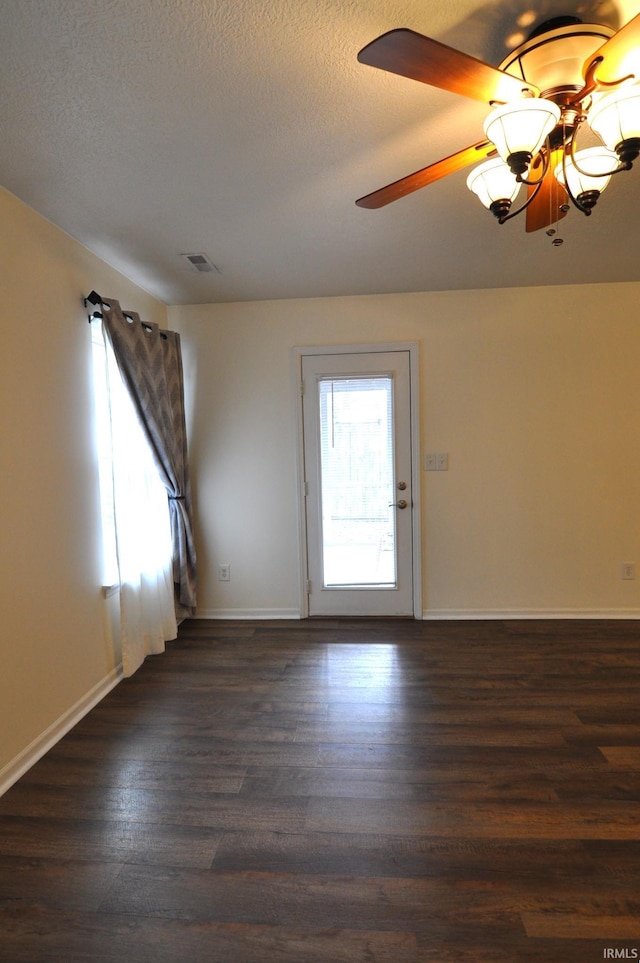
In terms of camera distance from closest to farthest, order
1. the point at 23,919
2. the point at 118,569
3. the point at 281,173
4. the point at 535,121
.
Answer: the point at 535,121 < the point at 23,919 < the point at 281,173 < the point at 118,569

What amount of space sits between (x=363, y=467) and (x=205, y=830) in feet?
8.32

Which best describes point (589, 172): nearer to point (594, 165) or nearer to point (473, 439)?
point (594, 165)

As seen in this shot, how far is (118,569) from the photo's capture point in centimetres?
297

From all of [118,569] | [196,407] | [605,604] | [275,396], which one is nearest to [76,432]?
[118,569]

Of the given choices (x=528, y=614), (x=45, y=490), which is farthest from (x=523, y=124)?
(x=528, y=614)

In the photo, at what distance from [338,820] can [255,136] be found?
249 centimetres

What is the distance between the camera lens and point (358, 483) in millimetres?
3840

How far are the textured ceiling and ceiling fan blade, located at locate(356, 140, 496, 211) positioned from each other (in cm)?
26

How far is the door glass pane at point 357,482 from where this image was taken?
3789 mm

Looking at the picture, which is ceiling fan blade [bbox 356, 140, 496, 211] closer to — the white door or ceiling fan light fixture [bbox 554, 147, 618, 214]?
ceiling fan light fixture [bbox 554, 147, 618, 214]

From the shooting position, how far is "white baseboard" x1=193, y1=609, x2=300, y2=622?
3982mm

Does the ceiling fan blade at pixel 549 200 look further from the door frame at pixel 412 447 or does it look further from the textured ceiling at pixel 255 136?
the door frame at pixel 412 447

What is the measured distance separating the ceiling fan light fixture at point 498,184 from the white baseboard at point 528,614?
9.83 feet

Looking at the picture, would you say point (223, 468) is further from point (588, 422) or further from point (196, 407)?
point (588, 422)
